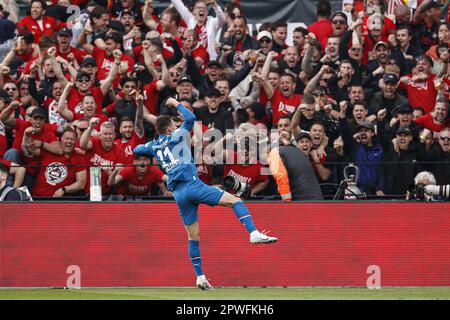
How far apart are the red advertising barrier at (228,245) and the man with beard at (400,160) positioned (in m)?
0.33

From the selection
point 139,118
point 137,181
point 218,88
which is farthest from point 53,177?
point 218,88

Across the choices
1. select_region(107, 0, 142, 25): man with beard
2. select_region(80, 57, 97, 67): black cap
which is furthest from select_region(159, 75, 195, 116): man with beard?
select_region(107, 0, 142, 25): man with beard

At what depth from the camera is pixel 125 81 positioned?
19172 mm

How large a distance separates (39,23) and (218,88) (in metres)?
4.44

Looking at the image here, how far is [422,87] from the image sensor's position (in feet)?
62.9

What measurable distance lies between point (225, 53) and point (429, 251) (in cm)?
576

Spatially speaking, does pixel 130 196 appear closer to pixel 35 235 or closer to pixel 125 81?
pixel 35 235

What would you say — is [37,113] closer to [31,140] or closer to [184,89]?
[31,140]

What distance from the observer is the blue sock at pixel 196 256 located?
15420 mm

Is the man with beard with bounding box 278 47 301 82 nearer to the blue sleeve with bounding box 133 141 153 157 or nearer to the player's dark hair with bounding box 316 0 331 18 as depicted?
the player's dark hair with bounding box 316 0 331 18

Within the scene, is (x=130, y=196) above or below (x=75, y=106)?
below

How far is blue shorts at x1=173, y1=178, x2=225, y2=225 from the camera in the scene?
1511cm

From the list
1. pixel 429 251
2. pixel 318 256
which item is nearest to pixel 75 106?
pixel 318 256

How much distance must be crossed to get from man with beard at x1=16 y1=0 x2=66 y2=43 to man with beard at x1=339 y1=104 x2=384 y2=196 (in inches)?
255
